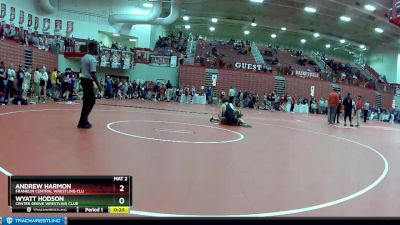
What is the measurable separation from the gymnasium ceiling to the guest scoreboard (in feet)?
101

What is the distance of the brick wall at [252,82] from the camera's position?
31.2 m

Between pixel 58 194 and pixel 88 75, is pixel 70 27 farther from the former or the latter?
Result: pixel 58 194

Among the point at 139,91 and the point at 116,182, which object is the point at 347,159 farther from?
the point at 139,91

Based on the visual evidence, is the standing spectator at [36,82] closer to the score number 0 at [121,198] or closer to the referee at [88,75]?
the referee at [88,75]

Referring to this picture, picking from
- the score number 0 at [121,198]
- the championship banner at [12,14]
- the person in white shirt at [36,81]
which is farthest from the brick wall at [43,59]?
the score number 0 at [121,198]

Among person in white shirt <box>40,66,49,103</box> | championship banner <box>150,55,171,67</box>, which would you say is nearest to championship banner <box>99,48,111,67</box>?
championship banner <box>150,55,171,67</box>

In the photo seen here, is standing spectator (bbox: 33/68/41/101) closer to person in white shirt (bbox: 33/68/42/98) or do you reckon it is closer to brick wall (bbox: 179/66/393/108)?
person in white shirt (bbox: 33/68/42/98)

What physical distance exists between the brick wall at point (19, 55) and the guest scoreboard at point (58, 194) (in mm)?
19787

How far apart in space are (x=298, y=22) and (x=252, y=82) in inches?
386

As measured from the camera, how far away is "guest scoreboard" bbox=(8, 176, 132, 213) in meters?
1.90

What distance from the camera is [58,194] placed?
6.29 feet

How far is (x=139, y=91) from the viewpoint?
2820 cm

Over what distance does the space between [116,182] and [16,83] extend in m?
16.8

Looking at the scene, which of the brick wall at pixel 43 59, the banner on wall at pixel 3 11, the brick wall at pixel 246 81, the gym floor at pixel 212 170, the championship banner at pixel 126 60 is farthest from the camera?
the brick wall at pixel 246 81
